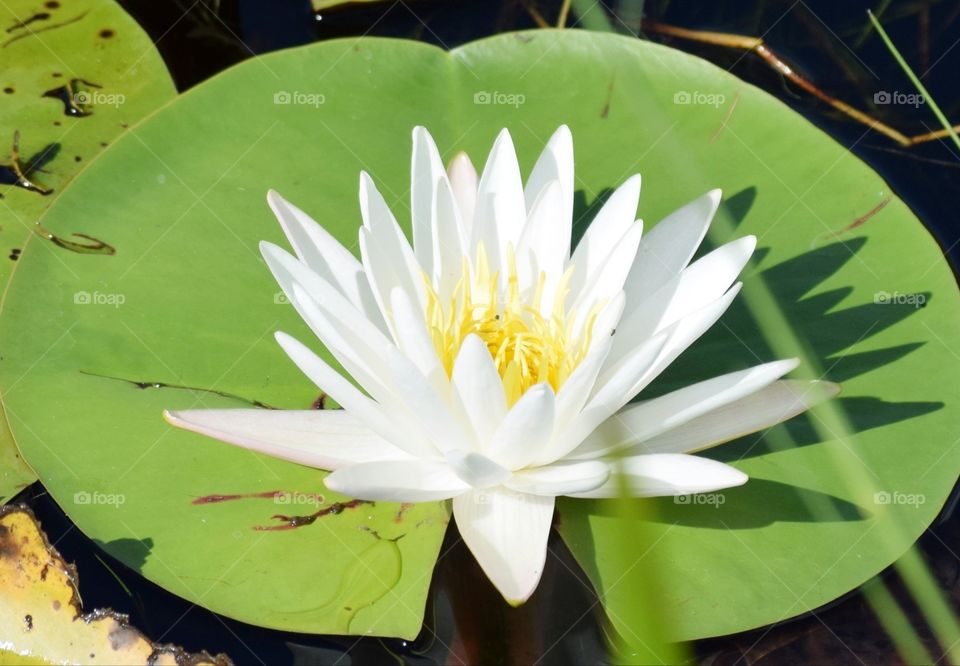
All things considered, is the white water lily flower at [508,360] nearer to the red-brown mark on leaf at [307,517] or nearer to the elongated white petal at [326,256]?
the elongated white petal at [326,256]

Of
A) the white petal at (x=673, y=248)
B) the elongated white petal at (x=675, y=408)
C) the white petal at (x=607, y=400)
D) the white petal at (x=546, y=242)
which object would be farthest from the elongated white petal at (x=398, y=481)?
the white petal at (x=673, y=248)

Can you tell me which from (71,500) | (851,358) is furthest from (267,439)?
(851,358)

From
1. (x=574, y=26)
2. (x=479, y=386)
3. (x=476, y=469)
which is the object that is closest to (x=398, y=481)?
(x=476, y=469)

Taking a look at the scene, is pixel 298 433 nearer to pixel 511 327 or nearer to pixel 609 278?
pixel 511 327

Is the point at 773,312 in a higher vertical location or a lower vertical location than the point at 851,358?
higher

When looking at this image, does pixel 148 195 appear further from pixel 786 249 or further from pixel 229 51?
pixel 786 249

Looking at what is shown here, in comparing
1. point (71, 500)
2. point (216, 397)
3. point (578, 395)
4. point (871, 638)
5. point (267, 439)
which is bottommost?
point (871, 638)
